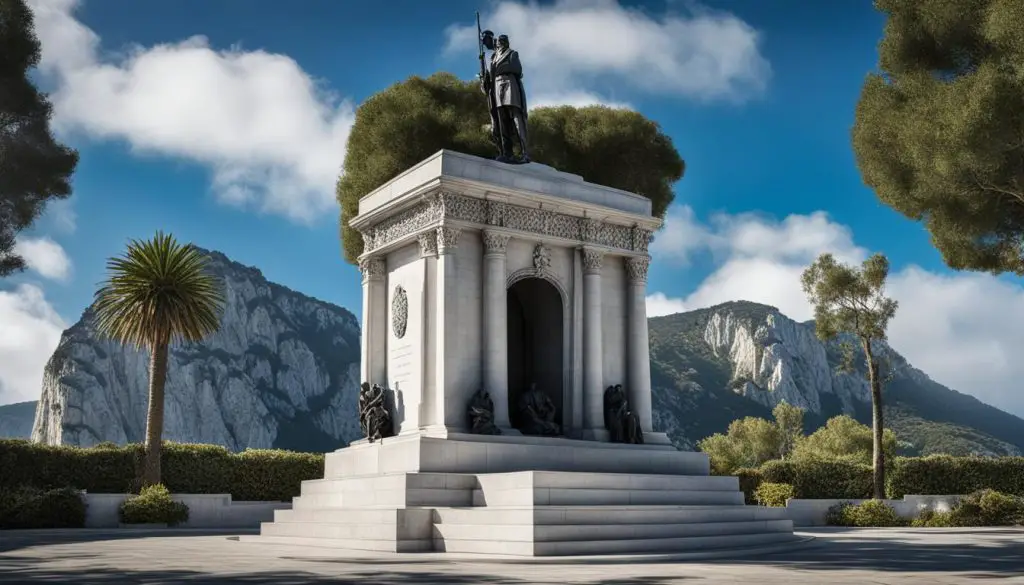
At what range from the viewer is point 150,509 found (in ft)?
108

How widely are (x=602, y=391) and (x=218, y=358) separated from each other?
141867 millimetres

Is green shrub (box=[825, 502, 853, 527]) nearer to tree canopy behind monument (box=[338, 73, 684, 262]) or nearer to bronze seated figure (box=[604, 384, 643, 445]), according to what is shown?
bronze seated figure (box=[604, 384, 643, 445])

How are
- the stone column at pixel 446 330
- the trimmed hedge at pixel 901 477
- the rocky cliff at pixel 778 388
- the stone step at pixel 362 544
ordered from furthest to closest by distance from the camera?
1. the rocky cliff at pixel 778 388
2. the trimmed hedge at pixel 901 477
3. the stone column at pixel 446 330
4. the stone step at pixel 362 544

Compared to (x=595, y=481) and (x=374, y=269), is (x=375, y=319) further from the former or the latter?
(x=595, y=481)

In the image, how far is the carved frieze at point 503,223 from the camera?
23.1 metres

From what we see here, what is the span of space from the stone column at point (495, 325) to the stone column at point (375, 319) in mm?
3490

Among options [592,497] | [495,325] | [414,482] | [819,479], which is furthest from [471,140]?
[592,497]

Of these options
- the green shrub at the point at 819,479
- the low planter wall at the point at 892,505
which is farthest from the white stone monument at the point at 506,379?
the green shrub at the point at 819,479

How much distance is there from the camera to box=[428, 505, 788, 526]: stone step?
17.1 meters

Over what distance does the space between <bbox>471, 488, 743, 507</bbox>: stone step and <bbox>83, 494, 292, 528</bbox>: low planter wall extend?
1527cm

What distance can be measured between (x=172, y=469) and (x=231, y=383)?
123464mm

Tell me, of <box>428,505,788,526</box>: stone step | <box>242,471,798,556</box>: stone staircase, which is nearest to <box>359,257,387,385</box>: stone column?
<box>242,471,798,556</box>: stone staircase

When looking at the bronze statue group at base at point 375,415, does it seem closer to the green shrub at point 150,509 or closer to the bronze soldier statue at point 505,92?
the bronze soldier statue at point 505,92

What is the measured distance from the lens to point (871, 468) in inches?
1588
